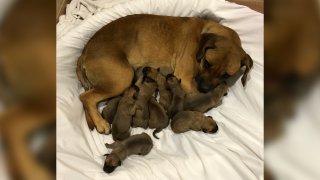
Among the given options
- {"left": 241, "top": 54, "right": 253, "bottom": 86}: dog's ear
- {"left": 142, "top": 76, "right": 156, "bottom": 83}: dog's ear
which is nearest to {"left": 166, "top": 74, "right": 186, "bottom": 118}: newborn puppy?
{"left": 142, "top": 76, "right": 156, "bottom": 83}: dog's ear

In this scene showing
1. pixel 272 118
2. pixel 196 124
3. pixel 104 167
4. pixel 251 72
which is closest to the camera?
pixel 272 118

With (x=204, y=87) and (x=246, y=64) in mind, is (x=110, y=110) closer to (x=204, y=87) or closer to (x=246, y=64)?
(x=204, y=87)

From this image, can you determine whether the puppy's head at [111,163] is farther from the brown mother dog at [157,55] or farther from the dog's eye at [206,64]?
the dog's eye at [206,64]

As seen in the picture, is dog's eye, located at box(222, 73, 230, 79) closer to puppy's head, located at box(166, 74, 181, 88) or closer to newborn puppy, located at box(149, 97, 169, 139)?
puppy's head, located at box(166, 74, 181, 88)

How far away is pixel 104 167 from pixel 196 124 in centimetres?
51

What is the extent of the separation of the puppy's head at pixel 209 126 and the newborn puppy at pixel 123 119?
1.21ft

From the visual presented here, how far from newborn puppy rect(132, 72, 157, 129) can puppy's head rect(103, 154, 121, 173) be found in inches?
10.5

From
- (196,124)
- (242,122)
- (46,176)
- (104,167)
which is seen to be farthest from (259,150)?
(46,176)

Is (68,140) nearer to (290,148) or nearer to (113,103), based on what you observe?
(113,103)

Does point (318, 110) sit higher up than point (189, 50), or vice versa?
point (318, 110)

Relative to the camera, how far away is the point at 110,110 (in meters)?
1.93

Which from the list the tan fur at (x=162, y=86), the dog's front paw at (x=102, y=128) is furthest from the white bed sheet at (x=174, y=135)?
the tan fur at (x=162, y=86)

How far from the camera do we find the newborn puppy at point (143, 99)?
186 cm

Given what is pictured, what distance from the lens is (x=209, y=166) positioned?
1.69 meters
